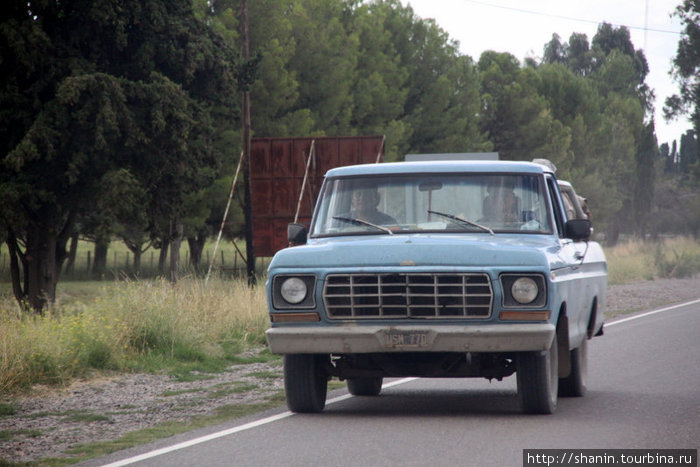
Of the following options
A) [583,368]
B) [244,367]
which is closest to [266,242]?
[244,367]

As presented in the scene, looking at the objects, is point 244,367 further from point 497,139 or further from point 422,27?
point 497,139

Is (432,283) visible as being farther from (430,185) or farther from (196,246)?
(196,246)

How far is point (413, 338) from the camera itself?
8953mm

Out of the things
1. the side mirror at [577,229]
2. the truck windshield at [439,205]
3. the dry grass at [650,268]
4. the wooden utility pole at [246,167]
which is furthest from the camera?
the dry grass at [650,268]

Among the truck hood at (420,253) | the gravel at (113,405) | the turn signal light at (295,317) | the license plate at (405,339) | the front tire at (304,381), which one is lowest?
the gravel at (113,405)

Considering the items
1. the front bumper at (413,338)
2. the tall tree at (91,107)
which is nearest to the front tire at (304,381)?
the front bumper at (413,338)

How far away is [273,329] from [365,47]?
4516cm

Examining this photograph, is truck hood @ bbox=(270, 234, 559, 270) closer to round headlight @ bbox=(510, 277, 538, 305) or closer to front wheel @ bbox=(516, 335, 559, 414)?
round headlight @ bbox=(510, 277, 538, 305)

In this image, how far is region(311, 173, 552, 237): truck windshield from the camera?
1004 centimetres

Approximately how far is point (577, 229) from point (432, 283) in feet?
5.92

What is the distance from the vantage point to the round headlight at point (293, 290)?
927 cm

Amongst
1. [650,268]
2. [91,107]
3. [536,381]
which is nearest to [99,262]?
[650,268]

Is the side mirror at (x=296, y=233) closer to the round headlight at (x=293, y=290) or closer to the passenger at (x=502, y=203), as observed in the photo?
the round headlight at (x=293, y=290)

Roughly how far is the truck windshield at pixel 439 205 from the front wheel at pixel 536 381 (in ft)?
4.10
